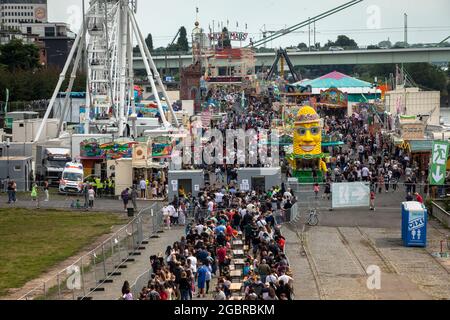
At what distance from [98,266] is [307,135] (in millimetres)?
25026

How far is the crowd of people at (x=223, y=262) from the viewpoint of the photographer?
2656cm

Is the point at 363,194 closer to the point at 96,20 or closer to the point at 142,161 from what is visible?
the point at 142,161

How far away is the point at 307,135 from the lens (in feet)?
184

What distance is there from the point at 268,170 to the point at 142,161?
23.4ft

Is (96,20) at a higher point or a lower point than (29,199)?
higher

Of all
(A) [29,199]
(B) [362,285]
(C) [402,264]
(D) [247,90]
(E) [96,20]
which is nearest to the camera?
(B) [362,285]

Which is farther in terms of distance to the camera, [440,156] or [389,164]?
[389,164]

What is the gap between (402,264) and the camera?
37.1 meters

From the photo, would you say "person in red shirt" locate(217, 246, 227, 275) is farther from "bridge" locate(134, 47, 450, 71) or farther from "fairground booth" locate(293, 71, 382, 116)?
"bridge" locate(134, 47, 450, 71)

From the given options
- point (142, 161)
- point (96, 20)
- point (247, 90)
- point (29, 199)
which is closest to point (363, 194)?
point (142, 161)

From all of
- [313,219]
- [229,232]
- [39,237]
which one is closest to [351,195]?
[313,219]

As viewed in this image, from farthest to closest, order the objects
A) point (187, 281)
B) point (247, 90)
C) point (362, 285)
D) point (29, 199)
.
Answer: point (247, 90), point (29, 199), point (362, 285), point (187, 281)

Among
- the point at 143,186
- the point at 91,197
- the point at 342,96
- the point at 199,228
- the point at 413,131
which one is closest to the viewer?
the point at 199,228

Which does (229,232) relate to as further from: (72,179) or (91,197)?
(72,179)
